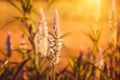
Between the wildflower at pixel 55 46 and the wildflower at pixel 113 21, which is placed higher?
the wildflower at pixel 113 21

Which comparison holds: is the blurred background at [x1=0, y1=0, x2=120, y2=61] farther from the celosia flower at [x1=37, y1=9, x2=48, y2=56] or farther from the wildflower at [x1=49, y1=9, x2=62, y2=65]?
the wildflower at [x1=49, y1=9, x2=62, y2=65]

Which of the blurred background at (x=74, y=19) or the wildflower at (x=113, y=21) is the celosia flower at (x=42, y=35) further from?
the blurred background at (x=74, y=19)

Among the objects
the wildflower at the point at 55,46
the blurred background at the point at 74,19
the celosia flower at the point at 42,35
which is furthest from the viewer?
the blurred background at the point at 74,19

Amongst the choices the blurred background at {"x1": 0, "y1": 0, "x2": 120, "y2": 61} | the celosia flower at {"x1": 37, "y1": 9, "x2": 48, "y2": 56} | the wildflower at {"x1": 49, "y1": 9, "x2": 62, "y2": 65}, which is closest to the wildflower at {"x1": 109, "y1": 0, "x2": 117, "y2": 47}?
the celosia flower at {"x1": 37, "y1": 9, "x2": 48, "y2": 56}

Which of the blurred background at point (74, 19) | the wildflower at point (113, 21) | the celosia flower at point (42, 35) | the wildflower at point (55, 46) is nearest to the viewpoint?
the wildflower at point (55, 46)

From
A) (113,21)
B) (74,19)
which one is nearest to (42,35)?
(113,21)

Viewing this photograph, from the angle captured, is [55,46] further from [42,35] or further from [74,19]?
[74,19]

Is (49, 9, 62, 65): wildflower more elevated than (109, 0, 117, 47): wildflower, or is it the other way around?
(109, 0, 117, 47): wildflower

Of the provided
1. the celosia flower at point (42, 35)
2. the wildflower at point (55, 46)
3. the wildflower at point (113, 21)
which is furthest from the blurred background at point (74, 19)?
the wildflower at point (55, 46)

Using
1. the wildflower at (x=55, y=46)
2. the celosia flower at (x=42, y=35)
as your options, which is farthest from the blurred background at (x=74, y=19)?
the wildflower at (x=55, y=46)

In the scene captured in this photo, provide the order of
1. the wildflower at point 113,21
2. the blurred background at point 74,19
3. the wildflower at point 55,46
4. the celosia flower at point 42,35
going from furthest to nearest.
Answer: the blurred background at point 74,19, the wildflower at point 113,21, the celosia flower at point 42,35, the wildflower at point 55,46

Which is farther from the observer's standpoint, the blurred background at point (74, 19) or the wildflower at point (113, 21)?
the blurred background at point (74, 19)
